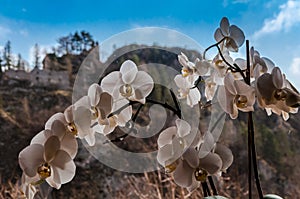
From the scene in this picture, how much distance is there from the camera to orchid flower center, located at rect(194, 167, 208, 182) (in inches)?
12.1

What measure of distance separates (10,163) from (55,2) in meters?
1.23

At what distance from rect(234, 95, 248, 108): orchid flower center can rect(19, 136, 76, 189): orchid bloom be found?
0.16m

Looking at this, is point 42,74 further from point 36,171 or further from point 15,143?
point 36,171

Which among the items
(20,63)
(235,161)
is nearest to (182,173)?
(235,161)

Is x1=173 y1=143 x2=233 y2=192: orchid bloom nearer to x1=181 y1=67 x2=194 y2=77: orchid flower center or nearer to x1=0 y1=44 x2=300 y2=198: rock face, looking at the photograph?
x1=181 y1=67 x2=194 y2=77: orchid flower center

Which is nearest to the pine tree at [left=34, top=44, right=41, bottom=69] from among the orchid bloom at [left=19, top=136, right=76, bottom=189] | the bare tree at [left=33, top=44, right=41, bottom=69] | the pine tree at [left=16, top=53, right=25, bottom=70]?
the bare tree at [left=33, top=44, right=41, bottom=69]

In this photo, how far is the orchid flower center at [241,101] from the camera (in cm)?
33

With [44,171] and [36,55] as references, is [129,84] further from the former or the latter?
[36,55]

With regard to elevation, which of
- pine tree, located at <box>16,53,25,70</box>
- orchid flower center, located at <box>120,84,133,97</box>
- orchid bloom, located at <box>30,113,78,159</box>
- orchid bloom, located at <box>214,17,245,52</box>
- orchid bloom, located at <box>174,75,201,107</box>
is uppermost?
pine tree, located at <box>16,53,25,70</box>

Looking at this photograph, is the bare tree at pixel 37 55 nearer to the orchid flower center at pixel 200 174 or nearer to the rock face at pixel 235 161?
the rock face at pixel 235 161

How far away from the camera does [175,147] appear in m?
0.32

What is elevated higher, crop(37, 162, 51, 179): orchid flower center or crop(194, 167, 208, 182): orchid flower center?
crop(37, 162, 51, 179): orchid flower center

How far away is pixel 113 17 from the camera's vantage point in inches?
90.7

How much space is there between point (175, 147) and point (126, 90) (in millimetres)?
83
